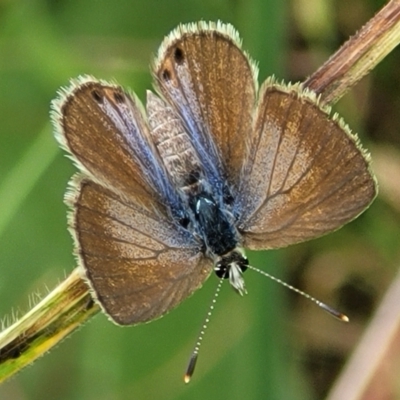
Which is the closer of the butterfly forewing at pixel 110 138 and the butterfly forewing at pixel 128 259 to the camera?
the butterfly forewing at pixel 128 259

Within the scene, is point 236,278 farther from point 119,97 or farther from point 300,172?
point 119,97

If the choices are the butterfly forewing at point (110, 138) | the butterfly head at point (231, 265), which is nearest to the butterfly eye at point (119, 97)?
the butterfly forewing at point (110, 138)

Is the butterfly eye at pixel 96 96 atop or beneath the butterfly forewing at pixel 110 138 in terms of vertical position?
atop

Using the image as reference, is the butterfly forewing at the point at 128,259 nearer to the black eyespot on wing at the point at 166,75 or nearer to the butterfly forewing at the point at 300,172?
the butterfly forewing at the point at 300,172

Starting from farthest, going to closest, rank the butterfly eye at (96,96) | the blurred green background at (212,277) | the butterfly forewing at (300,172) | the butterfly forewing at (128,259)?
the blurred green background at (212,277) → the butterfly eye at (96,96) → the butterfly forewing at (300,172) → the butterfly forewing at (128,259)

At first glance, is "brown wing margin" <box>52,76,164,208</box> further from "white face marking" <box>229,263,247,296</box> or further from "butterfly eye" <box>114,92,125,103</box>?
"white face marking" <box>229,263,247,296</box>

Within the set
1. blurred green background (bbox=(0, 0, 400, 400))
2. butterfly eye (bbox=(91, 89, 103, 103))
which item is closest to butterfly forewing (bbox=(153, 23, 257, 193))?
butterfly eye (bbox=(91, 89, 103, 103))

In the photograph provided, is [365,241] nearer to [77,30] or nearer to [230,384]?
[230,384]
